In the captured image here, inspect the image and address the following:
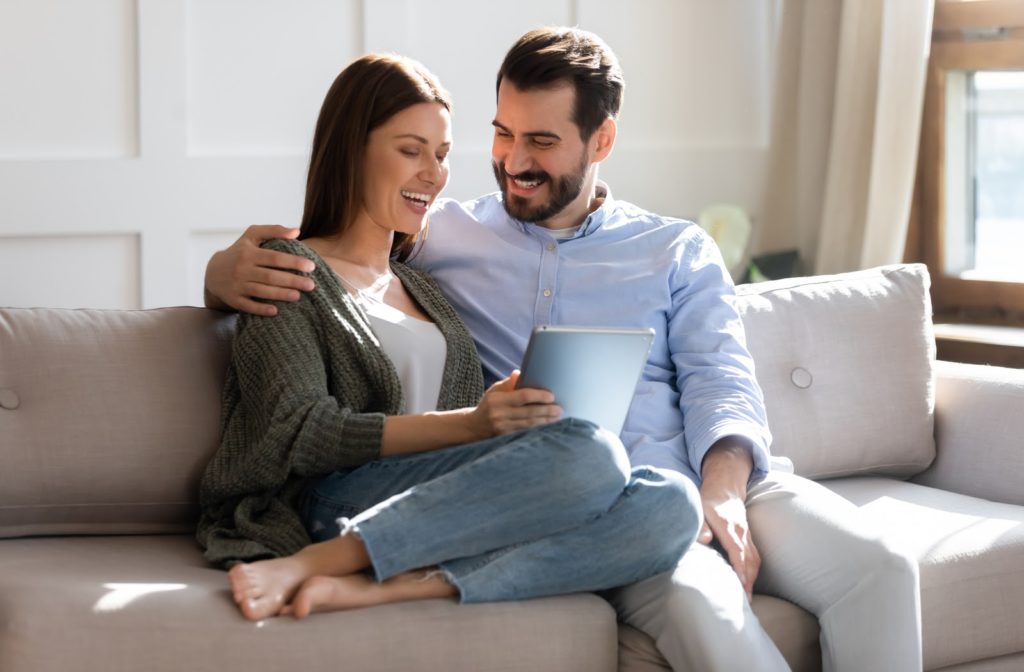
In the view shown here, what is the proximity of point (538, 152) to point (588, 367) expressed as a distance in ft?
1.97

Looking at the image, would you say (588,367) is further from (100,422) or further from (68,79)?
(68,79)

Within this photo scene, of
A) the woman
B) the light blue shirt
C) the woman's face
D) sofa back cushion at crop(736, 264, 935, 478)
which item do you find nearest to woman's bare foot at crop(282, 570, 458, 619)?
the woman

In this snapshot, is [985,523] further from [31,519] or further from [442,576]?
[31,519]

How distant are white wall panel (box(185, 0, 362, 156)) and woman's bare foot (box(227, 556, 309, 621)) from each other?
178 centimetres

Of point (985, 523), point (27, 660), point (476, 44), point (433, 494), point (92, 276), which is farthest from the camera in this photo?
point (476, 44)

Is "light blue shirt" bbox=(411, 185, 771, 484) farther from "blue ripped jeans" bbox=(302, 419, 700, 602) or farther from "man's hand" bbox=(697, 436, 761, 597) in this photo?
"blue ripped jeans" bbox=(302, 419, 700, 602)

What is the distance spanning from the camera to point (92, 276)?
3209 mm

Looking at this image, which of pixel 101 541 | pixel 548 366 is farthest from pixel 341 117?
pixel 101 541

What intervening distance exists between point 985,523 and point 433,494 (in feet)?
3.29

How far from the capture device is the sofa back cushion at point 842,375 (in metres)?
2.46

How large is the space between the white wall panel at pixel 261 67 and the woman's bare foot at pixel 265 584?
178 cm

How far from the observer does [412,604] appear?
67.5 inches

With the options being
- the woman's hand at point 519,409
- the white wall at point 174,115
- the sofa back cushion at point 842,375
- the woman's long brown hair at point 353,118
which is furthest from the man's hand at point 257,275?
the white wall at point 174,115

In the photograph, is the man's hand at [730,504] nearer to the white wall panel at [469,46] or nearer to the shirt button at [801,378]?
the shirt button at [801,378]
